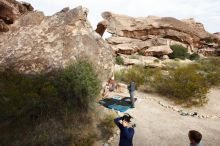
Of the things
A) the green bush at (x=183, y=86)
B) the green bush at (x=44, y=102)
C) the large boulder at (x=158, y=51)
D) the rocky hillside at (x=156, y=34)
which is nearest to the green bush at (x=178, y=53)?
the large boulder at (x=158, y=51)

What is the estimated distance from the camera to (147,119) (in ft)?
35.2

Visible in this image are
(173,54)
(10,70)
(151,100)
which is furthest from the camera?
(173,54)

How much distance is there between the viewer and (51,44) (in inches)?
448

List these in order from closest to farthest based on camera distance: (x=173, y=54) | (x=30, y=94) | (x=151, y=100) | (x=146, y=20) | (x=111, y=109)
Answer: (x=30, y=94)
(x=111, y=109)
(x=151, y=100)
(x=173, y=54)
(x=146, y=20)

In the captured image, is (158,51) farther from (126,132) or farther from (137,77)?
(126,132)

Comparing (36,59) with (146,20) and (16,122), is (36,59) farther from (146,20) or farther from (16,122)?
(146,20)

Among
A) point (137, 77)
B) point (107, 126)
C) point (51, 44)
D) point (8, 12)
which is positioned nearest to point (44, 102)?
point (107, 126)

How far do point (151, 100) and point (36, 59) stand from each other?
267 inches

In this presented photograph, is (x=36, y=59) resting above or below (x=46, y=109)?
above

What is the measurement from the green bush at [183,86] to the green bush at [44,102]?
6169mm

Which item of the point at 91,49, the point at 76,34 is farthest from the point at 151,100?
the point at 76,34

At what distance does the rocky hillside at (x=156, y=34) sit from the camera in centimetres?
3411

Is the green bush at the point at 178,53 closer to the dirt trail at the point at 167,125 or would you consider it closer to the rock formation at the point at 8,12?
the dirt trail at the point at 167,125

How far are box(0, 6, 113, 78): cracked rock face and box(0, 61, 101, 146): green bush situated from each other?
68 cm
